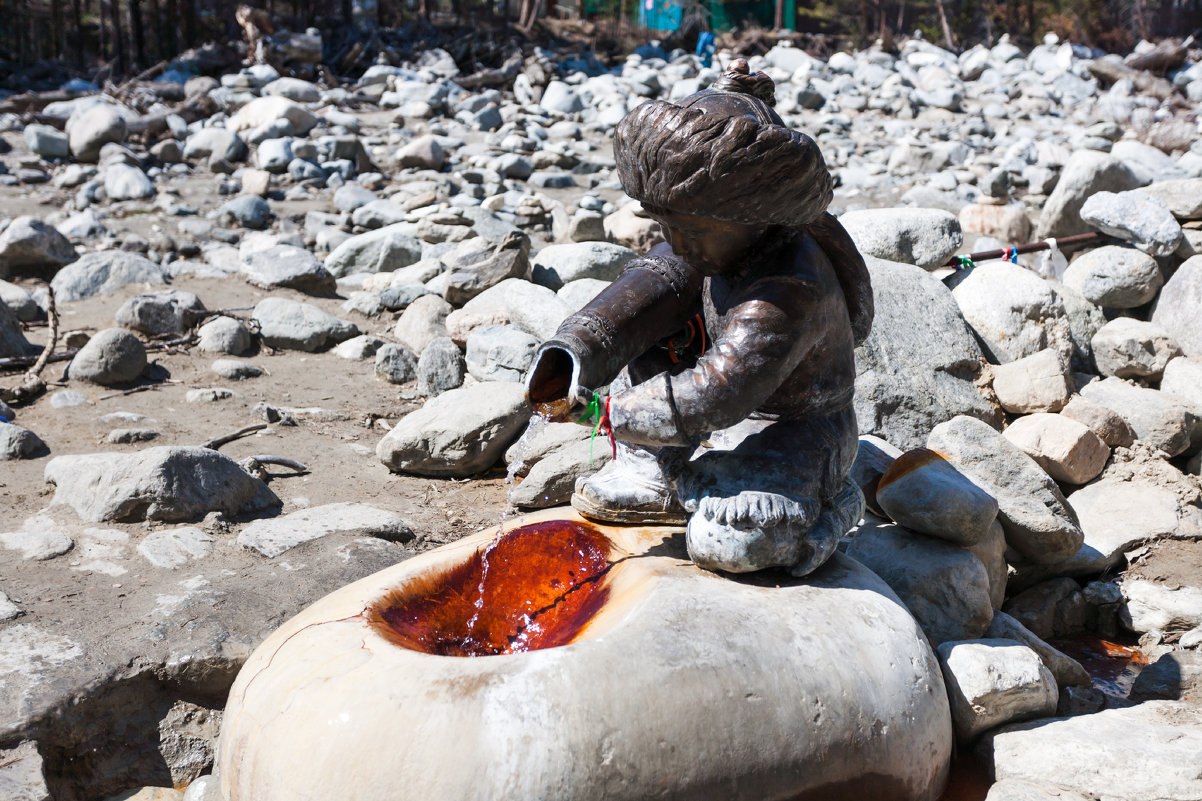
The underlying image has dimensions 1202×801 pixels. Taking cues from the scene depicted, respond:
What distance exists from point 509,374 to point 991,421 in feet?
7.73

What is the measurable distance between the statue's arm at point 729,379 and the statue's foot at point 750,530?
0.73 feet

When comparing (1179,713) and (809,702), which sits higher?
(809,702)

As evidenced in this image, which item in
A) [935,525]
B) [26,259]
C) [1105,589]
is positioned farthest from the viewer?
[26,259]

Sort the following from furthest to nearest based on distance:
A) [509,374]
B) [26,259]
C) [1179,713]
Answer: [26,259]
[509,374]
[1179,713]

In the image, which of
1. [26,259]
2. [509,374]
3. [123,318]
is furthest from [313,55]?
[509,374]

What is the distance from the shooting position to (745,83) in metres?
2.73

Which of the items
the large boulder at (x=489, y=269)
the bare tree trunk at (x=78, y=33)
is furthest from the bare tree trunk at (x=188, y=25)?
the large boulder at (x=489, y=269)

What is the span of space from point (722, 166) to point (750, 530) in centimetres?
89

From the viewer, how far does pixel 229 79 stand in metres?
14.1

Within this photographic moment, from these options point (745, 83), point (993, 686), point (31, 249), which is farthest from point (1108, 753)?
point (31, 249)

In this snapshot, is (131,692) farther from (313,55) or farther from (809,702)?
(313,55)

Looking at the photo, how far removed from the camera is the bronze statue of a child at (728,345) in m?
2.45

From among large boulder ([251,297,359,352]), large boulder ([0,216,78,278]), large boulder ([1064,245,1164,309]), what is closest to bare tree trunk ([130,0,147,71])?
large boulder ([0,216,78,278])

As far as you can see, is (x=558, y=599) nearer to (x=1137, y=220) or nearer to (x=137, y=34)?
(x=1137, y=220)
